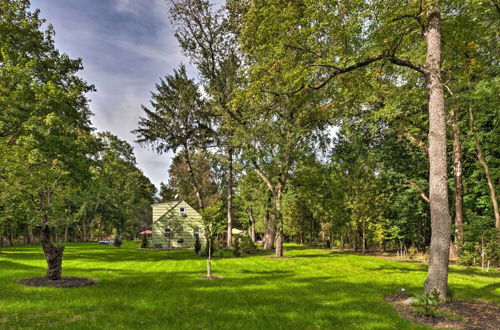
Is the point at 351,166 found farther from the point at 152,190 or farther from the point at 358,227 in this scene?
the point at 152,190

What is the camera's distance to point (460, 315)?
8312 mm

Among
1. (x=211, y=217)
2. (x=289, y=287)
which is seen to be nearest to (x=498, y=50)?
(x=289, y=287)

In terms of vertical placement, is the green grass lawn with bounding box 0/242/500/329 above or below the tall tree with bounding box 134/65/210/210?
below

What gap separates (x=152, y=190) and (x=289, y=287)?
75.1 m

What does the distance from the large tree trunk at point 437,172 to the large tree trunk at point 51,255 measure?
1500 cm

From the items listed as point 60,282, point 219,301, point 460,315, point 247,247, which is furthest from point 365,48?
point 247,247

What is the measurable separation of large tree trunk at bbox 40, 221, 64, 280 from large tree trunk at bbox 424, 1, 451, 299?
49.2 ft

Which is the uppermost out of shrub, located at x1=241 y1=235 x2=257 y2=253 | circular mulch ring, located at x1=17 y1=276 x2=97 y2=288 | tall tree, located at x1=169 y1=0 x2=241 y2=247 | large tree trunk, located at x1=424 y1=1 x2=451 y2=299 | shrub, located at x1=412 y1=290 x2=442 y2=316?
tall tree, located at x1=169 y1=0 x2=241 y2=247

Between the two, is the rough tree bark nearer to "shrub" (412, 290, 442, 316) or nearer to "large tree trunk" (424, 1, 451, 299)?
"large tree trunk" (424, 1, 451, 299)

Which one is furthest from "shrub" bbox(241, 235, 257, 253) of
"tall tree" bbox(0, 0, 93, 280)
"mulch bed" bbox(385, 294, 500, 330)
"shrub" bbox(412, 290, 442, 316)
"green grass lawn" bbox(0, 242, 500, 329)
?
"shrub" bbox(412, 290, 442, 316)

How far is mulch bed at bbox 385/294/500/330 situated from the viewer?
24.8 feet

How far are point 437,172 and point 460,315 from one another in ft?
15.2

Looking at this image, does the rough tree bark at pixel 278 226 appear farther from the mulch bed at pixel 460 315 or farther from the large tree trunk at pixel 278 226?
the mulch bed at pixel 460 315

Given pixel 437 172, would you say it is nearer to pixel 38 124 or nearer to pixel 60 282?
pixel 60 282
